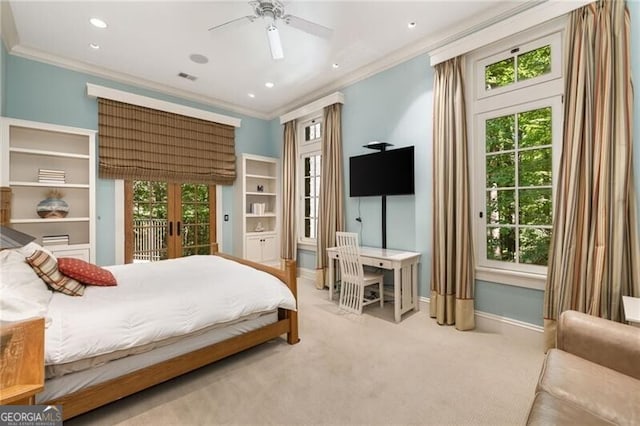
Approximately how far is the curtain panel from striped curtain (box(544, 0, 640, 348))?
8.59 ft

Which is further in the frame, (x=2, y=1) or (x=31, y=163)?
(x=31, y=163)

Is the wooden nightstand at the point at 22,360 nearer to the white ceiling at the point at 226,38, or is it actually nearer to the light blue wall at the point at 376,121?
the white ceiling at the point at 226,38

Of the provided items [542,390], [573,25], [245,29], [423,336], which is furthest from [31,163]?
[573,25]

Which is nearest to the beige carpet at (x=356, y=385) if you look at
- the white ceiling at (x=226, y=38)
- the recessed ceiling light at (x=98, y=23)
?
the white ceiling at (x=226, y=38)

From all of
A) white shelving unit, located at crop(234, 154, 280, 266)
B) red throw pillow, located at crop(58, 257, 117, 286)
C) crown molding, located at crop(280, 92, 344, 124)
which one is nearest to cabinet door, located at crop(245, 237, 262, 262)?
white shelving unit, located at crop(234, 154, 280, 266)

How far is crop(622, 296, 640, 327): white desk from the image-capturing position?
66.2 inches

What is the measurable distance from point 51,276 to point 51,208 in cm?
191

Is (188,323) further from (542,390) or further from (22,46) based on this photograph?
(22,46)

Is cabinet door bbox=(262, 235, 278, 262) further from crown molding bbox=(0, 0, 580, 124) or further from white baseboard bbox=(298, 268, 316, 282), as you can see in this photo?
crown molding bbox=(0, 0, 580, 124)

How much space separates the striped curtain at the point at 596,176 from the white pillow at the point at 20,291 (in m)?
3.65

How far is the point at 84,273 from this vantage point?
2311mm

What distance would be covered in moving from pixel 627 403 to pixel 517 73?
278 centimetres

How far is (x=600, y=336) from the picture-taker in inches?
62.7

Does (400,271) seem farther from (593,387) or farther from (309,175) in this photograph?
(309,175)
